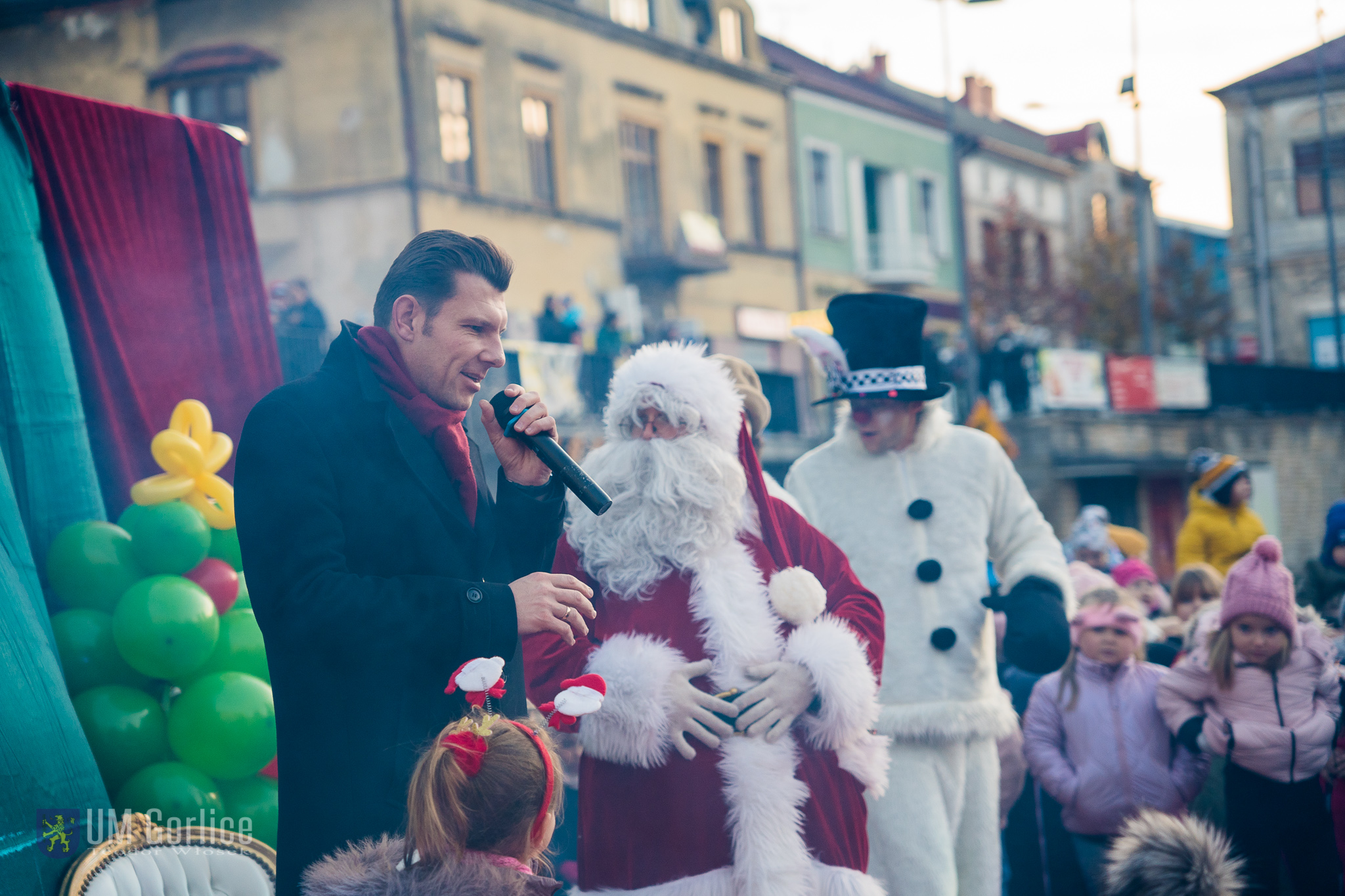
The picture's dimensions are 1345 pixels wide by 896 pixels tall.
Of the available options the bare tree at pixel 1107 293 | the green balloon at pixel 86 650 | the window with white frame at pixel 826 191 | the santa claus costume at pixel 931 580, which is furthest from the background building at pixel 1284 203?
Answer: the green balloon at pixel 86 650

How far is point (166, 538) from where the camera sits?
383 centimetres

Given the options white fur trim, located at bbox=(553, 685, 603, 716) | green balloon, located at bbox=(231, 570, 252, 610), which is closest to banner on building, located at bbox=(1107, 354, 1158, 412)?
green balloon, located at bbox=(231, 570, 252, 610)

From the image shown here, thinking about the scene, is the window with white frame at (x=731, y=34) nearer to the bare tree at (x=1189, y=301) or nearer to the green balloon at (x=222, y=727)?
the bare tree at (x=1189, y=301)

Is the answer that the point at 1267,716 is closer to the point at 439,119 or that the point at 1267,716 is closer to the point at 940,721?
the point at 940,721

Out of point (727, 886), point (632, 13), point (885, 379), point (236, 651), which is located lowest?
point (727, 886)

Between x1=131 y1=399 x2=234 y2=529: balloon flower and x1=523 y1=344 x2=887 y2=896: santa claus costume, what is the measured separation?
1.34 m

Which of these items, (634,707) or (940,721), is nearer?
(634,707)

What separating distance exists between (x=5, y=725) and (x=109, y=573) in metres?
0.88

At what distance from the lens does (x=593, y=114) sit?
2141 centimetres

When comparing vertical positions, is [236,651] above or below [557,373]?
below

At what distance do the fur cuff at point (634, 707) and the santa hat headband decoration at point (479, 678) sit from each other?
777 millimetres

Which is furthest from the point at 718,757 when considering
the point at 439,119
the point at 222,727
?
the point at 439,119

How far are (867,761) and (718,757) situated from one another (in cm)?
41

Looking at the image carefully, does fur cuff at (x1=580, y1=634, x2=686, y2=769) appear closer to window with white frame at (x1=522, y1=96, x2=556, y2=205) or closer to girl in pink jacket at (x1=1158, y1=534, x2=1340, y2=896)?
girl in pink jacket at (x1=1158, y1=534, x2=1340, y2=896)
